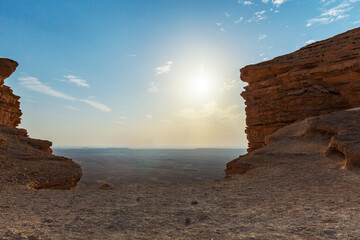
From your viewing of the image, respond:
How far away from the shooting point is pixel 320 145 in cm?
1025

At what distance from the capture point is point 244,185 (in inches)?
280

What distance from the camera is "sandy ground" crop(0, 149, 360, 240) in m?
3.67

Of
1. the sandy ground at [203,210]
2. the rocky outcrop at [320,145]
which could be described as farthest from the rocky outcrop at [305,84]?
the sandy ground at [203,210]

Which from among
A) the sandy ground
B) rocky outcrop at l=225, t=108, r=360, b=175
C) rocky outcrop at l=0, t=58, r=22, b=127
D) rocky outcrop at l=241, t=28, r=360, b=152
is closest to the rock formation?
the sandy ground

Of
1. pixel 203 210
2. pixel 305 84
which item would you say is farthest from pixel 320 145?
pixel 305 84

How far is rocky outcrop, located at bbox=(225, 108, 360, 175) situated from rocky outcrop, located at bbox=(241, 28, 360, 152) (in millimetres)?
7314

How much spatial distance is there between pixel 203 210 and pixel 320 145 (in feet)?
27.0

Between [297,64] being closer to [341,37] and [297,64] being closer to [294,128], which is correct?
[341,37]

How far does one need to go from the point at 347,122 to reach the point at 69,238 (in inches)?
474

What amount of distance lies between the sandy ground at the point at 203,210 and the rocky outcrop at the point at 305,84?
42.4 ft

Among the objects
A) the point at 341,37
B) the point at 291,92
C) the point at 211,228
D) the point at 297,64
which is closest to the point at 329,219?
the point at 211,228

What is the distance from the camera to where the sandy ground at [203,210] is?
367 centimetres

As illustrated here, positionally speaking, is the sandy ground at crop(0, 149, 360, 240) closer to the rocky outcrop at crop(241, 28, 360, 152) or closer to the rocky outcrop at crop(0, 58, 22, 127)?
the rocky outcrop at crop(241, 28, 360, 152)

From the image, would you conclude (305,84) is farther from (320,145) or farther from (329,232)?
(329,232)
